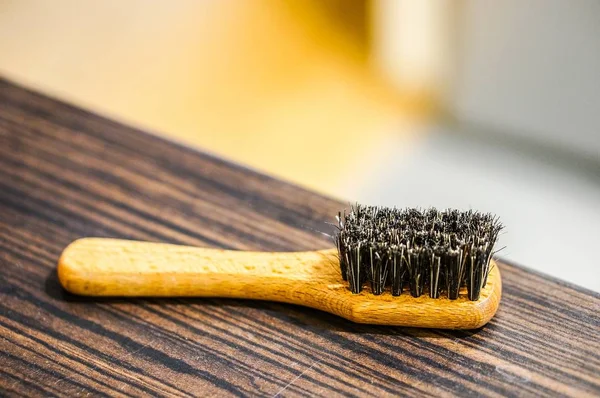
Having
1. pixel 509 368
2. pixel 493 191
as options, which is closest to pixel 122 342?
pixel 509 368

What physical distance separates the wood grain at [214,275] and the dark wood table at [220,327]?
1 cm

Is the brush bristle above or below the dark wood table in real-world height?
above

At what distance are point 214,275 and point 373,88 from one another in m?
0.86

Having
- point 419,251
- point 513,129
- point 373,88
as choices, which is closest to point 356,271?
point 419,251

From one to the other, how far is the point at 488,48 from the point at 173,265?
2.62ft

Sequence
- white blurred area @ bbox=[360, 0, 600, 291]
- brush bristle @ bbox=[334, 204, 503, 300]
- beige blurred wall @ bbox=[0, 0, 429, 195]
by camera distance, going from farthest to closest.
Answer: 1. beige blurred wall @ bbox=[0, 0, 429, 195]
2. white blurred area @ bbox=[360, 0, 600, 291]
3. brush bristle @ bbox=[334, 204, 503, 300]

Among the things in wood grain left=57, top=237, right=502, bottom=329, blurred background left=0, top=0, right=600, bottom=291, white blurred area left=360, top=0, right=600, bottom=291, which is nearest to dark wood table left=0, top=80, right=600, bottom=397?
wood grain left=57, top=237, right=502, bottom=329

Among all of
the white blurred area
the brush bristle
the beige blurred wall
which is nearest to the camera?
the brush bristle

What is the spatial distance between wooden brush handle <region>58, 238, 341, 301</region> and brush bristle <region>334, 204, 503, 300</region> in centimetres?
4

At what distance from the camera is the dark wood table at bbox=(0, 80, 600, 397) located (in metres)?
0.58

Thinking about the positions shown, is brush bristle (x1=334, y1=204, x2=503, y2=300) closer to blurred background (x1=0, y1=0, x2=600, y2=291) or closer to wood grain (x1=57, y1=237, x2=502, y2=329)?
wood grain (x1=57, y1=237, x2=502, y2=329)

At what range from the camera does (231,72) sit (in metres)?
1.44

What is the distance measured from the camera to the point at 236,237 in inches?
28.5

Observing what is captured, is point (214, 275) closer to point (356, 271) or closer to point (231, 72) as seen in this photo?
point (356, 271)
